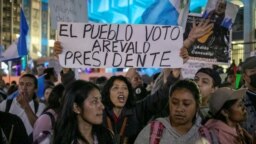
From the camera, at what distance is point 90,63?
15.5 ft

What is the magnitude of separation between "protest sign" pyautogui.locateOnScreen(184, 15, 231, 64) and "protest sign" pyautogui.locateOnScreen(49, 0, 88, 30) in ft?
4.76

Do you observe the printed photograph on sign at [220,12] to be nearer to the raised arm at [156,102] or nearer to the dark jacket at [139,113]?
the raised arm at [156,102]

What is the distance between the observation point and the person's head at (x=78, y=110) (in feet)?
10.4

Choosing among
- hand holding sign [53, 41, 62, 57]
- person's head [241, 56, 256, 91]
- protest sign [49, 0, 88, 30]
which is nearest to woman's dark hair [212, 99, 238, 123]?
person's head [241, 56, 256, 91]

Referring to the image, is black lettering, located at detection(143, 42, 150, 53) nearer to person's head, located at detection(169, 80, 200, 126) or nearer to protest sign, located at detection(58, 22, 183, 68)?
protest sign, located at detection(58, 22, 183, 68)

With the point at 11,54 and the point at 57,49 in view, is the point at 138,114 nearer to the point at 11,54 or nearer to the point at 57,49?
the point at 57,49

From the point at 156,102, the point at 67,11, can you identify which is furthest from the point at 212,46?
the point at 67,11

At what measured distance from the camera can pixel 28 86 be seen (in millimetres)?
5746

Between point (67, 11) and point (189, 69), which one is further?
point (189, 69)

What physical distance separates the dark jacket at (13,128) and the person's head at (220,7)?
13.1 feet

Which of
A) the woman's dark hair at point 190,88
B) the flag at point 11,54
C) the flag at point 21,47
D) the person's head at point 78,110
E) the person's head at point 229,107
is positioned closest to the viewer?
the person's head at point 78,110

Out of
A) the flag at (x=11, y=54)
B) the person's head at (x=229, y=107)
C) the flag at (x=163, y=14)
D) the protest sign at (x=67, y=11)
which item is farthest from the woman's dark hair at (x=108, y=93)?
the flag at (x=11, y=54)

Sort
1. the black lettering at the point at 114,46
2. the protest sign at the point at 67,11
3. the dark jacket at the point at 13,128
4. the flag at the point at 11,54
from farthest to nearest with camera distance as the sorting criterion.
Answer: the flag at the point at 11,54
the protest sign at the point at 67,11
the black lettering at the point at 114,46
the dark jacket at the point at 13,128

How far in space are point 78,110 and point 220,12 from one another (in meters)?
3.68
